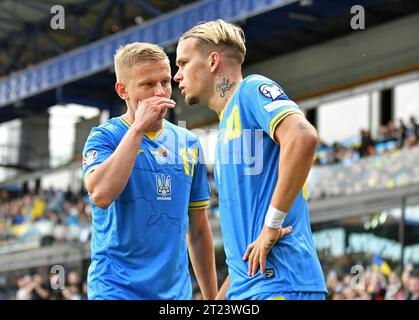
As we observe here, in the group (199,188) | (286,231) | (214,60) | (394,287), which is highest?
(214,60)

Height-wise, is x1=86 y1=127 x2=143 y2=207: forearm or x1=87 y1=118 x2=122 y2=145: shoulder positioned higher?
x1=87 y1=118 x2=122 y2=145: shoulder

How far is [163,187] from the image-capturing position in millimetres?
4391

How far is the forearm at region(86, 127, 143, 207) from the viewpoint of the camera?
4031 millimetres

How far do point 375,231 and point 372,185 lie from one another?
101cm

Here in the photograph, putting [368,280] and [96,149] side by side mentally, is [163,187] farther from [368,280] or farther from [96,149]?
[368,280]

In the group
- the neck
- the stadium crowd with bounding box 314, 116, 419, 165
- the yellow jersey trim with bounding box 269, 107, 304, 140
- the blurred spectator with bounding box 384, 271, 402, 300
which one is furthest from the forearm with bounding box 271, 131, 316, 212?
the stadium crowd with bounding box 314, 116, 419, 165

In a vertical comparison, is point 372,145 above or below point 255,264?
above

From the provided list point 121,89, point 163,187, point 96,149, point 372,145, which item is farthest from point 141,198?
point 372,145

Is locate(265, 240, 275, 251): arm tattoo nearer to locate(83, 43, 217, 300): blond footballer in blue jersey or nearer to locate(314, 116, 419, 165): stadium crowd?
locate(83, 43, 217, 300): blond footballer in blue jersey

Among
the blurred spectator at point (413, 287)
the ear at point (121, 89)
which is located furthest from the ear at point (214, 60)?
the blurred spectator at point (413, 287)

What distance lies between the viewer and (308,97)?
25500mm

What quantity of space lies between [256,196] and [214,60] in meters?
0.66

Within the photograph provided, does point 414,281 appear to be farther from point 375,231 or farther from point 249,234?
point 249,234

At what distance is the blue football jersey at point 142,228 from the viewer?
425 cm
